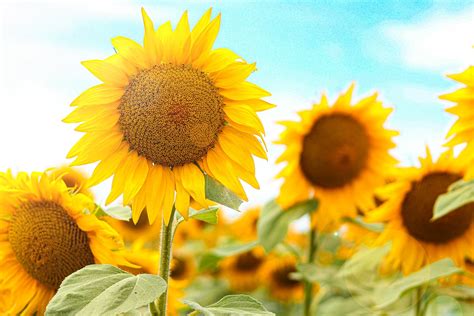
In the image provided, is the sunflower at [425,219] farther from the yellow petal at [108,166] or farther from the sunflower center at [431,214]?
the yellow petal at [108,166]

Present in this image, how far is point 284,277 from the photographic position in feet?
15.4

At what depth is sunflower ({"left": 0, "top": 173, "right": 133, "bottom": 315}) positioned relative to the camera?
1.87 m

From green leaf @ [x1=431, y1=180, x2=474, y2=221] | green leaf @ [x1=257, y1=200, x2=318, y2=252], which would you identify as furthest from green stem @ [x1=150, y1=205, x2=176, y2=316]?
green leaf @ [x1=257, y1=200, x2=318, y2=252]

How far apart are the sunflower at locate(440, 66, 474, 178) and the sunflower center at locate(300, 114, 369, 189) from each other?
1.10 metres

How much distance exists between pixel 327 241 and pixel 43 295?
215cm

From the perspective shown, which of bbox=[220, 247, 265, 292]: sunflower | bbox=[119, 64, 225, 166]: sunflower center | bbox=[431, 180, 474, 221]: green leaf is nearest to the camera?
bbox=[119, 64, 225, 166]: sunflower center

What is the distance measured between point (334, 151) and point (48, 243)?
1.75 metres

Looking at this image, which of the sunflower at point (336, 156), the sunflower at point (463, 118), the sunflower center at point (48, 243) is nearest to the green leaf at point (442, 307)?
the sunflower at point (336, 156)

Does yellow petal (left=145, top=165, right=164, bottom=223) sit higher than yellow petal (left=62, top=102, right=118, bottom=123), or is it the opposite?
yellow petal (left=62, top=102, right=118, bottom=123)

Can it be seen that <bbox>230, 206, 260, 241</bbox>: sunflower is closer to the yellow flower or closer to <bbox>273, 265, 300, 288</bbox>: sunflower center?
<bbox>273, 265, 300, 288</bbox>: sunflower center

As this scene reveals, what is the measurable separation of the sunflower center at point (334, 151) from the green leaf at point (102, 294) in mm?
1832

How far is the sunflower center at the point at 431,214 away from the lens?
9.50 feet

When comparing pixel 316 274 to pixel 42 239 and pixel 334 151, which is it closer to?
pixel 334 151

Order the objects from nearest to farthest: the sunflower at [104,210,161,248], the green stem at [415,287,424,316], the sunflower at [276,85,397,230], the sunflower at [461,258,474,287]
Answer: the green stem at [415,287,424,316] → the sunflower at [461,258,474,287] → the sunflower at [276,85,397,230] → the sunflower at [104,210,161,248]
